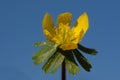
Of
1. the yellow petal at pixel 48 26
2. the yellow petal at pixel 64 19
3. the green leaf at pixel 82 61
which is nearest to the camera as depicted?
the yellow petal at pixel 48 26

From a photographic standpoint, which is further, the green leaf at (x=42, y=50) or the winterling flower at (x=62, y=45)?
the green leaf at (x=42, y=50)

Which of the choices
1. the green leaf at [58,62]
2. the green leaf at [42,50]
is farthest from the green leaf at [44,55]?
the green leaf at [58,62]

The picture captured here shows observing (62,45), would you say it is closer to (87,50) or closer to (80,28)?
(80,28)

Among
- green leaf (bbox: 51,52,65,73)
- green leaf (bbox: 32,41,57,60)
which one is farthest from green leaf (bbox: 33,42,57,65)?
green leaf (bbox: 51,52,65,73)

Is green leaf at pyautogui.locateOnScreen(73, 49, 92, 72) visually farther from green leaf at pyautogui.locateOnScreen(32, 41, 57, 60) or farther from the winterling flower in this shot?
green leaf at pyautogui.locateOnScreen(32, 41, 57, 60)

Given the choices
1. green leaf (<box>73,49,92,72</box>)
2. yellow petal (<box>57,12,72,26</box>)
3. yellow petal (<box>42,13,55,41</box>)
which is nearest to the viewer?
yellow petal (<box>42,13,55,41</box>)

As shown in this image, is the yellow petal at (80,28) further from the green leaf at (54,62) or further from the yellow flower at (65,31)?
the green leaf at (54,62)

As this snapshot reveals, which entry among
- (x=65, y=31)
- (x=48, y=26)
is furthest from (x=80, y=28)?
(x=48, y=26)

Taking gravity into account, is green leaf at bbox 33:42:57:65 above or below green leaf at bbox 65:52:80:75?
above

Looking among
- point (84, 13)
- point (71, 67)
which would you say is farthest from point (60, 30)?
point (71, 67)
